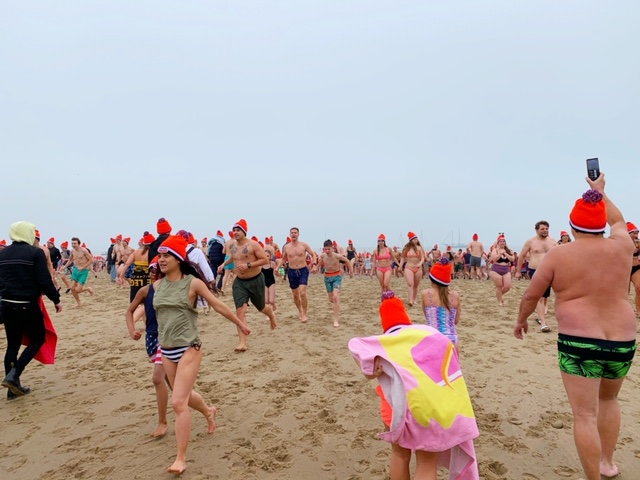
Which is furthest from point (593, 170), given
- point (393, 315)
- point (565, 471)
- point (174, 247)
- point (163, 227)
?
point (163, 227)

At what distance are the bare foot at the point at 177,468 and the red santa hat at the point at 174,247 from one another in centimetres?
153

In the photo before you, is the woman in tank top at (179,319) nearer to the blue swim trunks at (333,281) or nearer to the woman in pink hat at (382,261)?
the blue swim trunks at (333,281)

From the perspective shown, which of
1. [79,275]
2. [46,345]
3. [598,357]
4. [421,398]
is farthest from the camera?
[79,275]

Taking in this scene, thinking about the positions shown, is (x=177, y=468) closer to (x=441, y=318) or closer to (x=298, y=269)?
(x=441, y=318)

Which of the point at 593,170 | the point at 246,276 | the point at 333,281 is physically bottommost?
the point at 333,281

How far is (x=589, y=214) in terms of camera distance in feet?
8.45

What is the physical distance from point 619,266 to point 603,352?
55cm

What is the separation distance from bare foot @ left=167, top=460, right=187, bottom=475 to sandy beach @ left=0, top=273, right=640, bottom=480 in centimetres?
7

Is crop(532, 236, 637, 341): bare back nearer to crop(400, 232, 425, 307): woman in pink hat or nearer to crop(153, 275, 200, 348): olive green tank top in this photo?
crop(153, 275, 200, 348): olive green tank top

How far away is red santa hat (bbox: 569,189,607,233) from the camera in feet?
8.41

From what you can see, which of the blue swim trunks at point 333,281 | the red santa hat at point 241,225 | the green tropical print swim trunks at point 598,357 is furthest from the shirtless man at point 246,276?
the green tropical print swim trunks at point 598,357

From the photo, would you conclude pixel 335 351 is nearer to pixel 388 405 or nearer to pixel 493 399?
pixel 493 399

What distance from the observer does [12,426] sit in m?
3.93

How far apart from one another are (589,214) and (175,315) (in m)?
3.06
